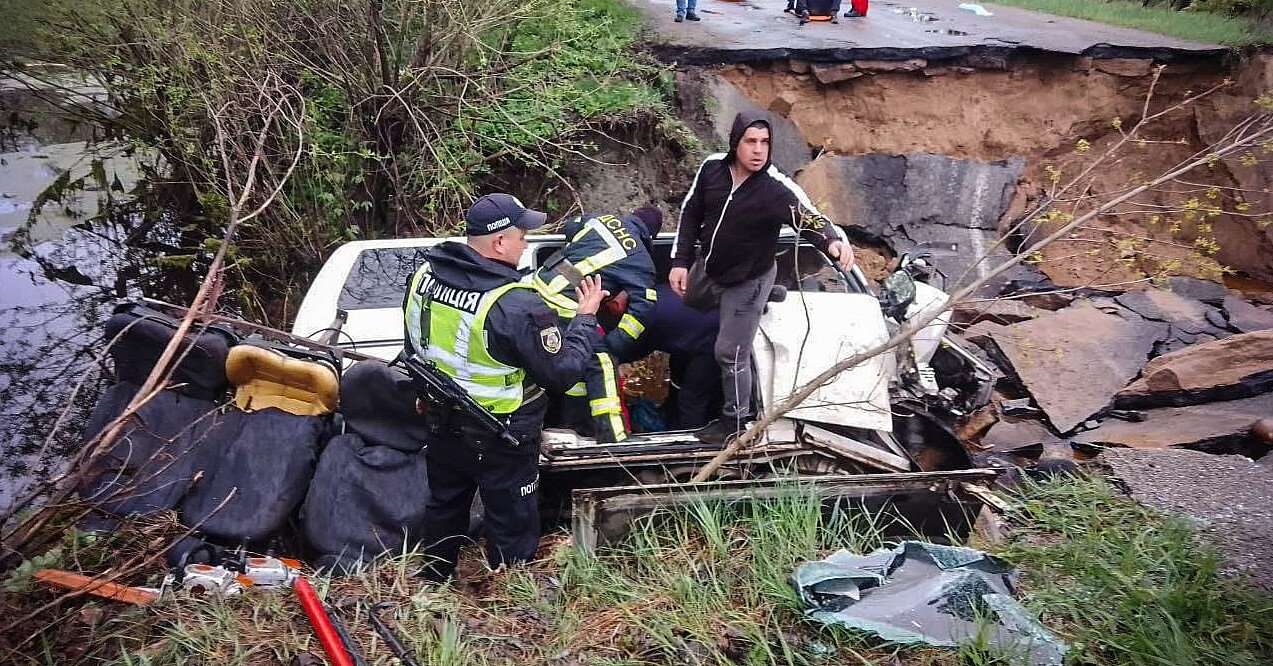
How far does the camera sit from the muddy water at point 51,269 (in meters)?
5.91

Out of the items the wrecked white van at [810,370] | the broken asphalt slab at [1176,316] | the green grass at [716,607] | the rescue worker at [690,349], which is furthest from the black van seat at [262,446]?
the broken asphalt slab at [1176,316]

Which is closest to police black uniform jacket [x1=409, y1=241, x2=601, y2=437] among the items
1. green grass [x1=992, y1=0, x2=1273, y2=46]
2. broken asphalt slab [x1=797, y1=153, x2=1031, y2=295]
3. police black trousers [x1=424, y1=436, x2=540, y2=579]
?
police black trousers [x1=424, y1=436, x2=540, y2=579]

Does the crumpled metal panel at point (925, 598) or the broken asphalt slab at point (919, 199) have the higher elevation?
the broken asphalt slab at point (919, 199)

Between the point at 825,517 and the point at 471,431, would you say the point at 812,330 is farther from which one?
the point at 471,431

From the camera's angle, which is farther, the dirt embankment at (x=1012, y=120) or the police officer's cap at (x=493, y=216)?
the dirt embankment at (x=1012, y=120)

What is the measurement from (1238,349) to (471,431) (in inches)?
208

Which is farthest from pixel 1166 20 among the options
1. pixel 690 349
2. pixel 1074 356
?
pixel 690 349

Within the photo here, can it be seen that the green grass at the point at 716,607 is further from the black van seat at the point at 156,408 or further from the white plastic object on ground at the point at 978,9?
the white plastic object on ground at the point at 978,9

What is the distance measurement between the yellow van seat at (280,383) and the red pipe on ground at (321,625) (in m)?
1.09

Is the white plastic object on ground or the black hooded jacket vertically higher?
the white plastic object on ground

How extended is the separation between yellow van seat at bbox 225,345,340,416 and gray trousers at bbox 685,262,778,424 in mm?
1868

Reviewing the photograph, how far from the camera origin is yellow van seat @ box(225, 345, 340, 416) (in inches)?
146

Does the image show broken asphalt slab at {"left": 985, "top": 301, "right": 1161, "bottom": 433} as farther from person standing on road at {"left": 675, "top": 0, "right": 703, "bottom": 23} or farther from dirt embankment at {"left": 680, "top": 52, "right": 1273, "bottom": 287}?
person standing on road at {"left": 675, "top": 0, "right": 703, "bottom": 23}

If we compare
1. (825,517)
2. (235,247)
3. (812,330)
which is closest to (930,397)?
(812,330)
